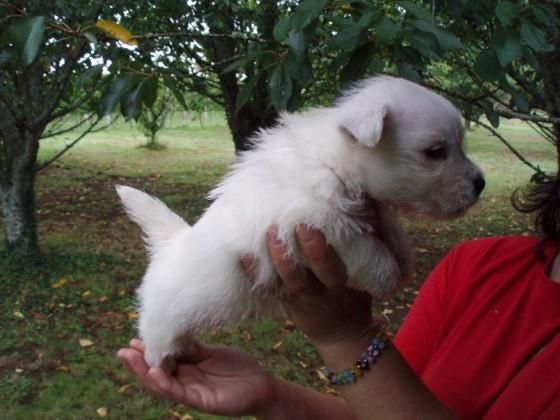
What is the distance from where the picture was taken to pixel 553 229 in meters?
1.91

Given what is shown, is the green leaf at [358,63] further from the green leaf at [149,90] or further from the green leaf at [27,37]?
the green leaf at [27,37]

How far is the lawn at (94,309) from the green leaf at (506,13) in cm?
41

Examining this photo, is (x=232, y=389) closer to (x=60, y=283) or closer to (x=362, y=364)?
(x=362, y=364)

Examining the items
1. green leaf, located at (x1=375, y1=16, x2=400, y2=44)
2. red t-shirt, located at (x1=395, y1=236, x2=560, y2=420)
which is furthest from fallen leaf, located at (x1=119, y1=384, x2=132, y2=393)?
green leaf, located at (x1=375, y1=16, x2=400, y2=44)

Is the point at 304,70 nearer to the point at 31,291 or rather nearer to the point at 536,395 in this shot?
the point at 536,395

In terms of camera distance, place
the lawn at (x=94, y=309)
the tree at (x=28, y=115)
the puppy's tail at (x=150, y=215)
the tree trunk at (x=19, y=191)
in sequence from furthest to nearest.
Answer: the tree trunk at (x=19, y=191) < the tree at (x=28, y=115) < the lawn at (x=94, y=309) < the puppy's tail at (x=150, y=215)

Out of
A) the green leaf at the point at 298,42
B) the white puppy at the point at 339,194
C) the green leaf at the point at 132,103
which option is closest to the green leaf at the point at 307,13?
the green leaf at the point at 298,42

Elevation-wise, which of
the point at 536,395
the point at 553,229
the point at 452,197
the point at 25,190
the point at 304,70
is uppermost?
the point at 304,70

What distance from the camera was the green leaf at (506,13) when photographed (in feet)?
5.66

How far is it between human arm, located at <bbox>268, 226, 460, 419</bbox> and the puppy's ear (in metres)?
0.31

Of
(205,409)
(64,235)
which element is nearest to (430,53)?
(205,409)

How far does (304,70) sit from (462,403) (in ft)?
4.31

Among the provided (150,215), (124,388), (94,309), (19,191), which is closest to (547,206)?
(150,215)

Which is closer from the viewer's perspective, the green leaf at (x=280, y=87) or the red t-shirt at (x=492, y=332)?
the red t-shirt at (x=492, y=332)
